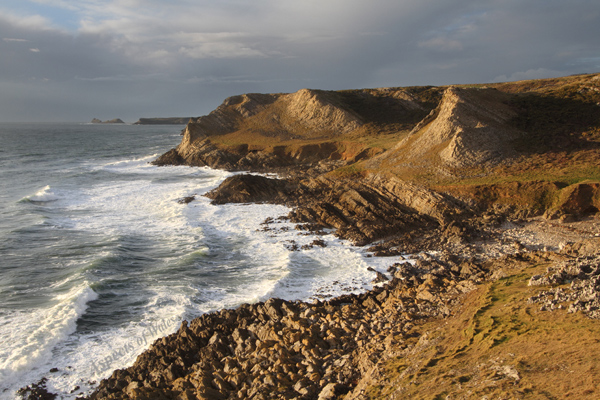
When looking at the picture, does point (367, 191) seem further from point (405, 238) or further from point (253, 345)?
point (253, 345)

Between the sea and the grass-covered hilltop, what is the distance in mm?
1437

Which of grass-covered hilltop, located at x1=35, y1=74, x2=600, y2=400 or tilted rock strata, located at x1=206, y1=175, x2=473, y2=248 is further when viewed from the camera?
tilted rock strata, located at x1=206, y1=175, x2=473, y2=248

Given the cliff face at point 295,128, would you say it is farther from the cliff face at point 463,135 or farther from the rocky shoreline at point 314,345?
the rocky shoreline at point 314,345

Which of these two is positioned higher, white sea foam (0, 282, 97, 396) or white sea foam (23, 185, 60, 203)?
white sea foam (23, 185, 60, 203)

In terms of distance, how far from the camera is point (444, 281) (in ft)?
49.6

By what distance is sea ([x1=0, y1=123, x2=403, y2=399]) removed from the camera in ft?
42.5

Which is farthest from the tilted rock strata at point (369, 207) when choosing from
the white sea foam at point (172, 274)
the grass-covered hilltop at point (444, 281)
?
the white sea foam at point (172, 274)

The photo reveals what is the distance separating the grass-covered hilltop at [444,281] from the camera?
8.99m

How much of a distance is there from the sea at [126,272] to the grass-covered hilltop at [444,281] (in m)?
1.44

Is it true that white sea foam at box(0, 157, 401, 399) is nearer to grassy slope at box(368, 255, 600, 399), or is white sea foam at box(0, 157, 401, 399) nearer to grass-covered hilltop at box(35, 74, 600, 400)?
grass-covered hilltop at box(35, 74, 600, 400)

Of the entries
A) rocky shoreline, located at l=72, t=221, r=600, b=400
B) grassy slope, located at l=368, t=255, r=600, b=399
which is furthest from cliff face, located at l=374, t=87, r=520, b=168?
grassy slope, located at l=368, t=255, r=600, b=399

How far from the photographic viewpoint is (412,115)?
56438 mm

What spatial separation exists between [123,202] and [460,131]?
2733cm

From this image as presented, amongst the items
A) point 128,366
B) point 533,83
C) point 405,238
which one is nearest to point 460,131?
point 405,238
